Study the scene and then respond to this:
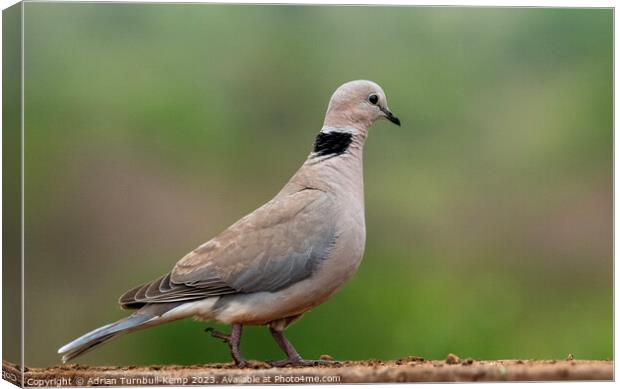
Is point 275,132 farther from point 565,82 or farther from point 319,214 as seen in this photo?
point 565,82

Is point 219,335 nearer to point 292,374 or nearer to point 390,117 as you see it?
point 292,374

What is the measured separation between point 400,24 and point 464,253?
2.02 m

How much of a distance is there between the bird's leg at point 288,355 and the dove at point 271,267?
11 millimetres

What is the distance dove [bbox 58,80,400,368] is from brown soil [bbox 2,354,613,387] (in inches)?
7.4

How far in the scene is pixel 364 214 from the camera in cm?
1135

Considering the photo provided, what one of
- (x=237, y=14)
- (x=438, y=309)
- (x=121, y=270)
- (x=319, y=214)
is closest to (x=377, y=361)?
(x=438, y=309)

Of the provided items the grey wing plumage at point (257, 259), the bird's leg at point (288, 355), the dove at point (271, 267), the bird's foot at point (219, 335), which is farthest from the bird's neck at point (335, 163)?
the bird's foot at point (219, 335)

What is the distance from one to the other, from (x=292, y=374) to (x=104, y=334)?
5.24 ft

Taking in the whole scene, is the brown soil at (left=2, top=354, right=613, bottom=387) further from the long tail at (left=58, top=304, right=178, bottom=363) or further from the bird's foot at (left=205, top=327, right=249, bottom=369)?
the long tail at (left=58, top=304, right=178, bottom=363)

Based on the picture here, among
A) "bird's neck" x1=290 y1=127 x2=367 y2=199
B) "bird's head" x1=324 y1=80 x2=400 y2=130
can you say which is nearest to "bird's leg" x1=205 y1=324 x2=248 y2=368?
"bird's neck" x1=290 y1=127 x2=367 y2=199

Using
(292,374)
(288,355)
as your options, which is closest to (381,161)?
(288,355)

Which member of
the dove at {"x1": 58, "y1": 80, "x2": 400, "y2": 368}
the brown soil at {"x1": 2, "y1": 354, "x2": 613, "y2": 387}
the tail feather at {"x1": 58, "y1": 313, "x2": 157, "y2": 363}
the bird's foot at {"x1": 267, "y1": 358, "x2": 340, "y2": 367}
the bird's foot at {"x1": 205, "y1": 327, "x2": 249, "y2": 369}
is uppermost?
the dove at {"x1": 58, "y1": 80, "x2": 400, "y2": 368}

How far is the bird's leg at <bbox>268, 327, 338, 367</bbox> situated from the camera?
446 inches

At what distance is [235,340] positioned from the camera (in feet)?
36.1
